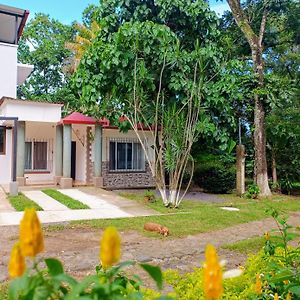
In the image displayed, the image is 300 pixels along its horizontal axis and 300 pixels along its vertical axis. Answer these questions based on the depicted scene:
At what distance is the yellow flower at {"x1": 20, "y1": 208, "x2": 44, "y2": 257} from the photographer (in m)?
1.05

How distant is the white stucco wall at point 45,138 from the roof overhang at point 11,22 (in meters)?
4.33

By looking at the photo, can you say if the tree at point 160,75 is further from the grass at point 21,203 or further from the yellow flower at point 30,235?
the yellow flower at point 30,235

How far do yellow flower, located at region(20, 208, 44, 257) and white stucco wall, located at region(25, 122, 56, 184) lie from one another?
57.3 ft

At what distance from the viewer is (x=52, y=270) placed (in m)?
1.23

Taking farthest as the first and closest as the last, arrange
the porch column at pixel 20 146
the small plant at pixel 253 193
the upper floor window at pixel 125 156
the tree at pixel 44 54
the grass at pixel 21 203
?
the tree at pixel 44 54 → the upper floor window at pixel 125 156 → the porch column at pixel 20 146 → the small plant at pixel 253 193 → the grass at pixel 21 203

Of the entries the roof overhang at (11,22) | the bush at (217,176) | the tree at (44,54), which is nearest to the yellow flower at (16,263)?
the bush at (217,176)

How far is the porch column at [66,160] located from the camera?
15602 mm

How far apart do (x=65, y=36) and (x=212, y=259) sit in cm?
2979

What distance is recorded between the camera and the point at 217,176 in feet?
55.7

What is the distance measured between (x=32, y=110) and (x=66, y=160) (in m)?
2.42

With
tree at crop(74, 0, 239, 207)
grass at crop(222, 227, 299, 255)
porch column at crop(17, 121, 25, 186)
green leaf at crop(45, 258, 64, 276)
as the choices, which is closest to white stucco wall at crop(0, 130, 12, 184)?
porch column at crop(17, 121, 25, 186)

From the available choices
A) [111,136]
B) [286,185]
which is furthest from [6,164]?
[286,185]

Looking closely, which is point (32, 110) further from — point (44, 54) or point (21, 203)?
point (44, 54)

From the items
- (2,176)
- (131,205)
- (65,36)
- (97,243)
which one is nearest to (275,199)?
(131,205)
